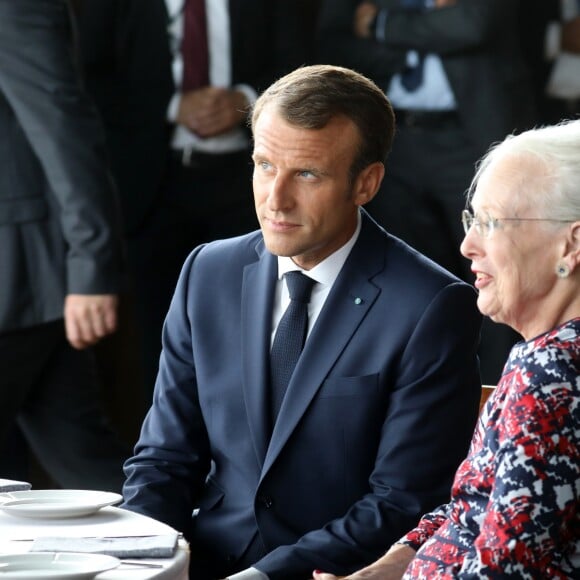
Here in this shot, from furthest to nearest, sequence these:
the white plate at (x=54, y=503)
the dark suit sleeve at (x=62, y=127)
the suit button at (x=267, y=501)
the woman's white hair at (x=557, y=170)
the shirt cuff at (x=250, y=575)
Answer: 1. the dark suit sleeve at (x=62, y=127)
2. the suit button at (x=267, y=501)
3. the shirt cuff at (x=250, y=575)
4. the white plate at (x=54, y=503)
5. the woman's white hair at (x=557, y=170)

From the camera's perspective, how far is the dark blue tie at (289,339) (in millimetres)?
2660

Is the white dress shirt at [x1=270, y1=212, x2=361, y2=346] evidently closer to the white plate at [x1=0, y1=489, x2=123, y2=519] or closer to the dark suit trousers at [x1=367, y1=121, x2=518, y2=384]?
the white plate at [x1=0, y1=489, x2=123, y2=519]

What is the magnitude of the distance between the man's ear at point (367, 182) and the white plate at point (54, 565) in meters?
1.03

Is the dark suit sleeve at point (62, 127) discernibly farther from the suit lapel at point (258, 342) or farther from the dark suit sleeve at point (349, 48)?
the dark suit sleeve at point (349, 48)

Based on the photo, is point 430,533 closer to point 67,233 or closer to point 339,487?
point 339,487

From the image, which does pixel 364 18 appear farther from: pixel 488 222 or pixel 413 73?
pixel 488 222

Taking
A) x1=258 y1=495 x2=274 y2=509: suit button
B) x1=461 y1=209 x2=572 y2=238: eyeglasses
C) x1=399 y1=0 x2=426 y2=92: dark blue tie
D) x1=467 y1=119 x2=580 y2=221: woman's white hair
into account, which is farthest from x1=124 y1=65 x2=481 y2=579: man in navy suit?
x1=399 y1=0 x2=426 y2=92: dark blue tie

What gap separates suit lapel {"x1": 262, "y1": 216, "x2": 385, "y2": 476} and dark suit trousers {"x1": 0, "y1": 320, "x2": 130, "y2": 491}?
1223 mm

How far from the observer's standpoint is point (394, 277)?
266 centimetres

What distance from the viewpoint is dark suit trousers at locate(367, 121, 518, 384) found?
513 cm

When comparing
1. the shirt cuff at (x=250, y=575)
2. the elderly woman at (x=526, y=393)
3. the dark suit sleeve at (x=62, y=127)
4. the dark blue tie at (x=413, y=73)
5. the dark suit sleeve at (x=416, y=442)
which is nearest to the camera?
the elderly woman at (x=526, y=393)

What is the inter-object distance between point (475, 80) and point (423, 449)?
9.04 ft

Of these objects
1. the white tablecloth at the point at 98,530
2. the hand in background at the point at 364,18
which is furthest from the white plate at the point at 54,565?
the hand in background at the point at 364,18

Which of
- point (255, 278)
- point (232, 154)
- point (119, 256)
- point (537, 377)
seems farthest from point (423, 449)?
point (232, 154)
